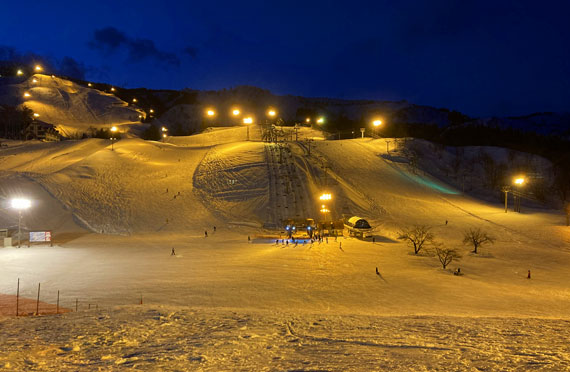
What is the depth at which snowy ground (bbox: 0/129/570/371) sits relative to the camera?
8.20 meters

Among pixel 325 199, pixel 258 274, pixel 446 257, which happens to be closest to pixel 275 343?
pixel 258 274

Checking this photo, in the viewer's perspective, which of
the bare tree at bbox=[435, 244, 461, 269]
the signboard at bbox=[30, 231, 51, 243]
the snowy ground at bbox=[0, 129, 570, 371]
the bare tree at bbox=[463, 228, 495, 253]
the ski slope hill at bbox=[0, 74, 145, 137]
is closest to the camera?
the snowy ground at bbox=[0, 129, 570, 371]

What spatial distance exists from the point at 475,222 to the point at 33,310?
34905mm

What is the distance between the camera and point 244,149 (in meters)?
48.1

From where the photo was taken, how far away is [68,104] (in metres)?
98.6

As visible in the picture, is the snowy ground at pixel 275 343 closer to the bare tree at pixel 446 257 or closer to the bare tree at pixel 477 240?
the bare tree at pixel 446 257

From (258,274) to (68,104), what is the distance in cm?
10412

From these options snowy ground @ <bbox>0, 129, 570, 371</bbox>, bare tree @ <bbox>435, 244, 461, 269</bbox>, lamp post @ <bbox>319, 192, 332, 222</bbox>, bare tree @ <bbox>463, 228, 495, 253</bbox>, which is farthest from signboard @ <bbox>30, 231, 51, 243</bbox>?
bare tree @ <bbox>463, 228, 495, 253</bbox>

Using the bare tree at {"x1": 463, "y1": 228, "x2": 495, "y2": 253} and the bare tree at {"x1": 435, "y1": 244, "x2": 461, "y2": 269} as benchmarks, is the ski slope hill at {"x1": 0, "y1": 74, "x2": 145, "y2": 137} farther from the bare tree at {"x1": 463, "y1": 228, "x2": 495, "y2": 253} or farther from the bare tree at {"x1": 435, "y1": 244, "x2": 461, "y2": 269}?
the bare tree at {"x1": 435, "y1": 244, "x2": 461, "y2": 269}

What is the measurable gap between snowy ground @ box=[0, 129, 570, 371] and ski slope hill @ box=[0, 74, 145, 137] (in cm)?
4757

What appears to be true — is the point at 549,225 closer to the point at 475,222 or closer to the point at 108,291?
the point at 475,222

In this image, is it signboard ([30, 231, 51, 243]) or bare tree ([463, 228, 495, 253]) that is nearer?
bare tree ([463, 228, 495, 253])

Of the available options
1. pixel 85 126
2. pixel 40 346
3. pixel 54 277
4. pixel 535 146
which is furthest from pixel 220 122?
pixel 40 346

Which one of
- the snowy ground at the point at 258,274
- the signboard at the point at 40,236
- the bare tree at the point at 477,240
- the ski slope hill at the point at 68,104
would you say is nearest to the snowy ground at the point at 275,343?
the snowy ground at the point at 258,274
